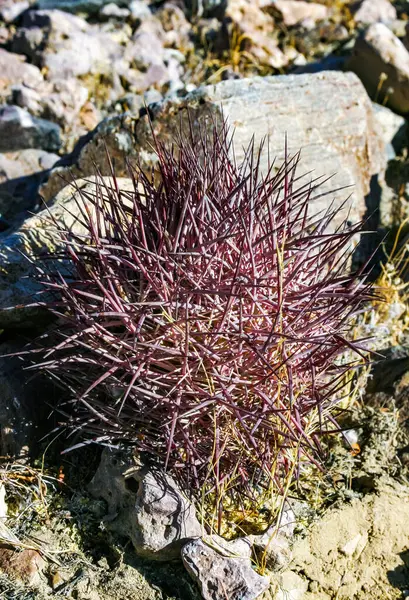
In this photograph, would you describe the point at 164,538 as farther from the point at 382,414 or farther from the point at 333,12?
the point at 333,12

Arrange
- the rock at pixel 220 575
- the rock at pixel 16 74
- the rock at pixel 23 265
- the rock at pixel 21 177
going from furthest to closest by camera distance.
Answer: the rock at pixel 16 74 < the rock at pixel 21 177 < the rock at pixel 23 265 < the rock at pixel 220 575

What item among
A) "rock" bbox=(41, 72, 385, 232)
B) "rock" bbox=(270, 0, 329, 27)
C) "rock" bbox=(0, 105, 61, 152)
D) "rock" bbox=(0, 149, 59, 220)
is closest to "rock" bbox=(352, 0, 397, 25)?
"rock" bbox=(270, 0, 329, 27)

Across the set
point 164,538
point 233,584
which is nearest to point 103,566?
point 164,538

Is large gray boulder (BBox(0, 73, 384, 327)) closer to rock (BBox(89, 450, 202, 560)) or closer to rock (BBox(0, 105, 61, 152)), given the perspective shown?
rock (BBox(0, 105, 61, 152))

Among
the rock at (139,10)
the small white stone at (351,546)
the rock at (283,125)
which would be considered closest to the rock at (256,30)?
the rock at (139,10)

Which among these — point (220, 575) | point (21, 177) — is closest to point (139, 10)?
point (21, 177)

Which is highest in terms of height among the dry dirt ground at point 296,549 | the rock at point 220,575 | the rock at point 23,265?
the rock at point 23,265

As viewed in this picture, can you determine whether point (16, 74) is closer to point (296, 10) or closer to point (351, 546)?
point (296, 10)

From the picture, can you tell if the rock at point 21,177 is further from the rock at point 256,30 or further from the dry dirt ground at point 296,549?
the rock at point 256,30
